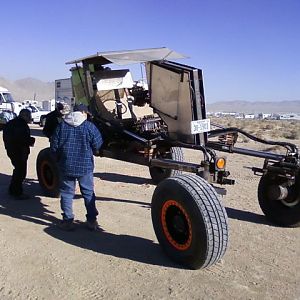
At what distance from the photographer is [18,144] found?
25.4 feet

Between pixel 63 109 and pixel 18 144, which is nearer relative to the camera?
pixel 63 109

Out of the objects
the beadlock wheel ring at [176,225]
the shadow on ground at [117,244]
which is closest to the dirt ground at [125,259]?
the shadow on ground at [117,244]

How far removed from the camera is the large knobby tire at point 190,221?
14.6 ft

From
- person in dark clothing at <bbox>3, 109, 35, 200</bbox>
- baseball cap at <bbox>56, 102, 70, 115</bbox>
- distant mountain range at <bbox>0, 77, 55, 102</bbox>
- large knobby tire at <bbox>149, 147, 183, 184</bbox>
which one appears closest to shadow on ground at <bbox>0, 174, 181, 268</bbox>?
person in dark clothing at <bbox>3, 109, 35, 200</bbox>

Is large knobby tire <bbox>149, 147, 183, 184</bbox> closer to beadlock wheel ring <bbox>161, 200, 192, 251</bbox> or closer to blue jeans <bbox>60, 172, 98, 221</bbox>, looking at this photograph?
blue jeans <bbox>60, 172, 98, 221</bbox>

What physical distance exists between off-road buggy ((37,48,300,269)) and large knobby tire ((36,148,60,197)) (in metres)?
0.02

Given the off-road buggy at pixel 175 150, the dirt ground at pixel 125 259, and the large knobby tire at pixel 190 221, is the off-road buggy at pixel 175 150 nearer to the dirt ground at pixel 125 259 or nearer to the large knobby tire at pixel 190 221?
the large knobby tire at pixel 190 221

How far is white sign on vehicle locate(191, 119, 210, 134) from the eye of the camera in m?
6.16

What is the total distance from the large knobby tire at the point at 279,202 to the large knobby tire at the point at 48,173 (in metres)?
3.48

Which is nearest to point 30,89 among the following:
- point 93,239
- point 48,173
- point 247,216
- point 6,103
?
point 6,103

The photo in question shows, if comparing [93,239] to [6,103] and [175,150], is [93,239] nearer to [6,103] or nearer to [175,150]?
[175,150]

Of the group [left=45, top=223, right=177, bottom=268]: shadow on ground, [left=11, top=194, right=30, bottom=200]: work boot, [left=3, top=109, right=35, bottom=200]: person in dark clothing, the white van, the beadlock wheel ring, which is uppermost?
the white van

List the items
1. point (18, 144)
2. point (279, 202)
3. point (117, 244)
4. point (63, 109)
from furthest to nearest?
point (18, 144) < point (63, 109) < point (279, 202) < point (117, 244)

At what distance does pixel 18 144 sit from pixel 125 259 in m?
3.65
